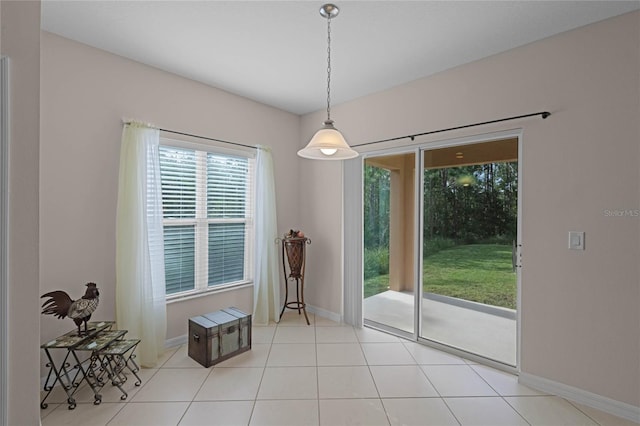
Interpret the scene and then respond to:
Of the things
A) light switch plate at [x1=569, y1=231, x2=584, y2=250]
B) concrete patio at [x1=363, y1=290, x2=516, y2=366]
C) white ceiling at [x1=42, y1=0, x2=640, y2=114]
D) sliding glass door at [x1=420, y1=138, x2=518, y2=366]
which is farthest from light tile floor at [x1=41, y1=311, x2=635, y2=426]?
white ceiling at [x1=42, y1=0, x2=640, y2=114]

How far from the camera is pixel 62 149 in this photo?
7.81 ft

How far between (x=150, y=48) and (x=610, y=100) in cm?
353

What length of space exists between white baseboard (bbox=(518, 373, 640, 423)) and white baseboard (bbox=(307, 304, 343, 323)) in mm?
1991

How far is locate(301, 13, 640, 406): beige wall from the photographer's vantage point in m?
2.03

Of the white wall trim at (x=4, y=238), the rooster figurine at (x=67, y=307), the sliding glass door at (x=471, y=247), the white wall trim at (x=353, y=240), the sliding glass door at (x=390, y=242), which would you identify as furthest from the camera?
the white wall trim at (x=353, y=240)

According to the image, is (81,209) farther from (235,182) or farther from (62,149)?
(235,182)

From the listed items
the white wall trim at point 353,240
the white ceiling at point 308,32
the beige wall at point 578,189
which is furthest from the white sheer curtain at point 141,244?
the beige wall at point 578,189

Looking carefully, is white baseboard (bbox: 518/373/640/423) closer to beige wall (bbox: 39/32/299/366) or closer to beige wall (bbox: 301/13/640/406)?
beige wall (bbox: 301/13/640/406)

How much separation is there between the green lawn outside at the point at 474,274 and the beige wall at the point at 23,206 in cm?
303

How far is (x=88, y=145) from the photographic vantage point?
8.26 feet

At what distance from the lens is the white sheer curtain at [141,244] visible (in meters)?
2.60

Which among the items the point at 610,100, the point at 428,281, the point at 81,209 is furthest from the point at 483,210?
the point at 81,209

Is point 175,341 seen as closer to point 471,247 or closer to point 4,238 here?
point 4,238

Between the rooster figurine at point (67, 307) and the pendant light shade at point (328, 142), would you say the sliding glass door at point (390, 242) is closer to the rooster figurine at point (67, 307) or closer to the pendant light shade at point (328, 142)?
the pendant light shade at point (328, 142)
